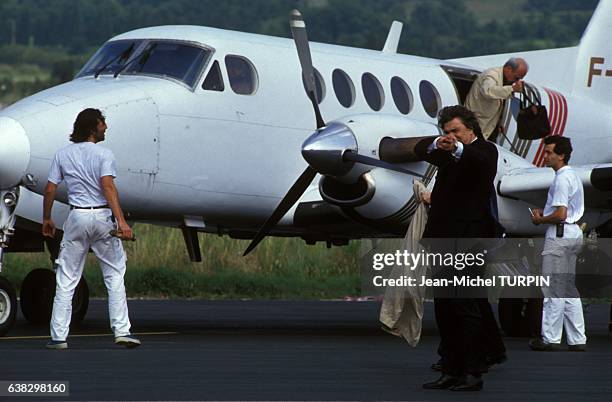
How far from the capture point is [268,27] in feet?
552

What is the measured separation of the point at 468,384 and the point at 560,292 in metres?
3.70

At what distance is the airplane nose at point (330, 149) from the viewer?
16656 millimetres

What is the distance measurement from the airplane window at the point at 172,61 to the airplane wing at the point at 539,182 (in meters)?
3.56

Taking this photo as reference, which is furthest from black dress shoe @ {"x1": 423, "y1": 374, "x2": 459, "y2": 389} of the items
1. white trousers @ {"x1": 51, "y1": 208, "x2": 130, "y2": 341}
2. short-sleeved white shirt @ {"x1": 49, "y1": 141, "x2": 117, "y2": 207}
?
short-sleeved white shirt @ {"x1": 49, "y1": 141, "x2": 117, "y2": 207}

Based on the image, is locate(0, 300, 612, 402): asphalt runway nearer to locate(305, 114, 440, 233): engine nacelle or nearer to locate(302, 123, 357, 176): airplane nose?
locate(305, 114, 440, 233): engine nacelle

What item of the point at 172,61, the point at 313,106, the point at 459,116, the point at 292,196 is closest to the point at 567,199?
the point at 313,106

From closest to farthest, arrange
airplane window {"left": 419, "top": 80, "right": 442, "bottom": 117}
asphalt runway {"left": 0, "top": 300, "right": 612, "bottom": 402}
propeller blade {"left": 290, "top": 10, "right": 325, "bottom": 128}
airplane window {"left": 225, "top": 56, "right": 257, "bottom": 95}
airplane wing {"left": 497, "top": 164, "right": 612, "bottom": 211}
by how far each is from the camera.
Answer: asphalt runway {"left": 0, "top": 300, "right": 612, "bottom": 402}
airplane wing {"left": 497, "top": 164, "right": 612, "bottom": 211}
propeller blade {"left": 290, "top": 10, "right": 325, "bottom": 128}
airplane window {"left": 225, "top": 56, "right": 257, "bottom": 95}
airplane window {"left": 419, "top": 80, "right": 442, "bottom": 117}

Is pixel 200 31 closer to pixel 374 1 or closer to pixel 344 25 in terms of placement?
pixel 344 25

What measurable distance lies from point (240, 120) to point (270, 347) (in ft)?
10.0

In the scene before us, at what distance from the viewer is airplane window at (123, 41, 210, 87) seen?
57.7 ft

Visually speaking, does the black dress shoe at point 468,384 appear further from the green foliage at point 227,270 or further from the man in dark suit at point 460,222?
the green foliage at point 227,270

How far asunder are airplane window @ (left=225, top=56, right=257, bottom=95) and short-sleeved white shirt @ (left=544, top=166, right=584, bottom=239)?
12.5 feet

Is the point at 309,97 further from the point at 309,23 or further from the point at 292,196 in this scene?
the point at 309,23

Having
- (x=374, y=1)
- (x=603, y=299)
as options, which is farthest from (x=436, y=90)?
(x=374, y=1)
